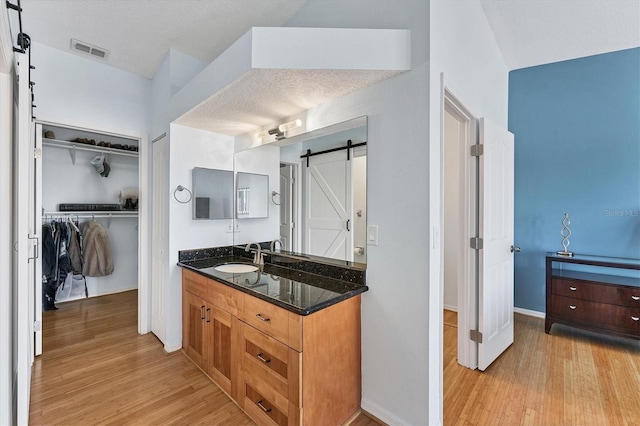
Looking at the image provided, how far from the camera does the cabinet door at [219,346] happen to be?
6.48 feet

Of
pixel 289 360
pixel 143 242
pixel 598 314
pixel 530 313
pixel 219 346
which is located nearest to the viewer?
pixel 289 360

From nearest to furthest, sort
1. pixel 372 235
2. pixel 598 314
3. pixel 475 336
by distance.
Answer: pixel 372 235
pixel 475 336
pixel 598 314

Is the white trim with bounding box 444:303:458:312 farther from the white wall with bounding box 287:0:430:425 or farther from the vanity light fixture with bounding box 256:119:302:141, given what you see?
the vanity light fixture with bounding box 256:119:302:141

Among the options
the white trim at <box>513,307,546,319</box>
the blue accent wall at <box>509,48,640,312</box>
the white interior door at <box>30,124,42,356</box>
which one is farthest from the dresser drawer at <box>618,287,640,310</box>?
the white interior door at <box>30,124,42,356</box>

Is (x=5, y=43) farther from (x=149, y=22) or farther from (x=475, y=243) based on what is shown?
(x=475, y=243)

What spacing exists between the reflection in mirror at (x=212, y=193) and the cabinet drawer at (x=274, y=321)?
128cm

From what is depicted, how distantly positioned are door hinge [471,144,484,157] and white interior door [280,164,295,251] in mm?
1521

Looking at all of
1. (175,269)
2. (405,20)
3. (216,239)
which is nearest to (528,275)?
(405,20)

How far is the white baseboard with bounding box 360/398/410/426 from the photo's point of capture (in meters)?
1.65

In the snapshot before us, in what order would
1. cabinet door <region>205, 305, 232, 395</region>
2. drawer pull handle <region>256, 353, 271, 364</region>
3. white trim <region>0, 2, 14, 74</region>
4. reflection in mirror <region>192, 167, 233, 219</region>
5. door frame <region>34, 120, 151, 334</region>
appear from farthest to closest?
door frame <region>34, 120, 151, 334</region>
reflection in mirror <region>192, 167, 233, 219</region>
cabinet door <region>205, 305, 232, 395</region>
drawer pull handle <region>256, 353, 271, 364</region>
white trim <region>0, 2, 14, 74</region>

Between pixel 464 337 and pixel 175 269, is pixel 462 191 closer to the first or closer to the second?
pixel 464 337

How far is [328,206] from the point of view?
217cm

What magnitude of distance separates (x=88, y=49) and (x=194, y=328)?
277cm

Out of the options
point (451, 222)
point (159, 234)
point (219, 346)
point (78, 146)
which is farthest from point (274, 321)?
point (78, 146)
